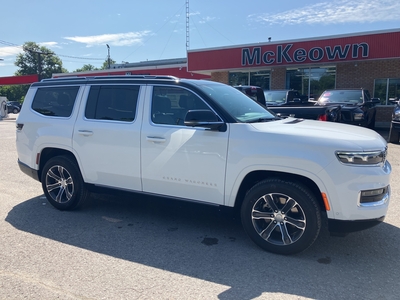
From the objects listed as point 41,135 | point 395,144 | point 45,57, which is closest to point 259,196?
point 41,135

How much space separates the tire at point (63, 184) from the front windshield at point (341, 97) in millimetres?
9570

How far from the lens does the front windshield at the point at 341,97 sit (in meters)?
12.5

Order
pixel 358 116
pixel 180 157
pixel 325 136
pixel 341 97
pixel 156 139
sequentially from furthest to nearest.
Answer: pixel 341 97 < pixel 358 116 < pixel 156 139 < pixel 180 157 < pixel 325 136

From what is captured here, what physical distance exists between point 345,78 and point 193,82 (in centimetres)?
1645

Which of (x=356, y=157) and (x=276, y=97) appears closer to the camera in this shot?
(x=356, y=157)

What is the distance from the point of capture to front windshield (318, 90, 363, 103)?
1254cm

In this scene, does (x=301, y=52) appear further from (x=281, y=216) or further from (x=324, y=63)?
(x=281, y=216)

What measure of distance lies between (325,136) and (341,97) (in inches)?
389

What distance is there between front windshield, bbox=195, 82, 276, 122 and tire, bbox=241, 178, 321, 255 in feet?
2.94

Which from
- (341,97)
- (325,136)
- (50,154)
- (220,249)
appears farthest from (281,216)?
(341,97)

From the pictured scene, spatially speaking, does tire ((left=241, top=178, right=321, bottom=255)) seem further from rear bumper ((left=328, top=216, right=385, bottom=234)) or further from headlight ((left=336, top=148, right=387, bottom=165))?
headlight ((left=336, top=148, right=387, bottom=165))

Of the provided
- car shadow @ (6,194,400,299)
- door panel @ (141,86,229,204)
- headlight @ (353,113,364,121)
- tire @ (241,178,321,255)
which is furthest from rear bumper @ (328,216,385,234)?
headlight @ (353,113,364,121)

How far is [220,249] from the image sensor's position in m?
4.11

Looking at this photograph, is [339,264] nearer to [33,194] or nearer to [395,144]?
[33,194]
